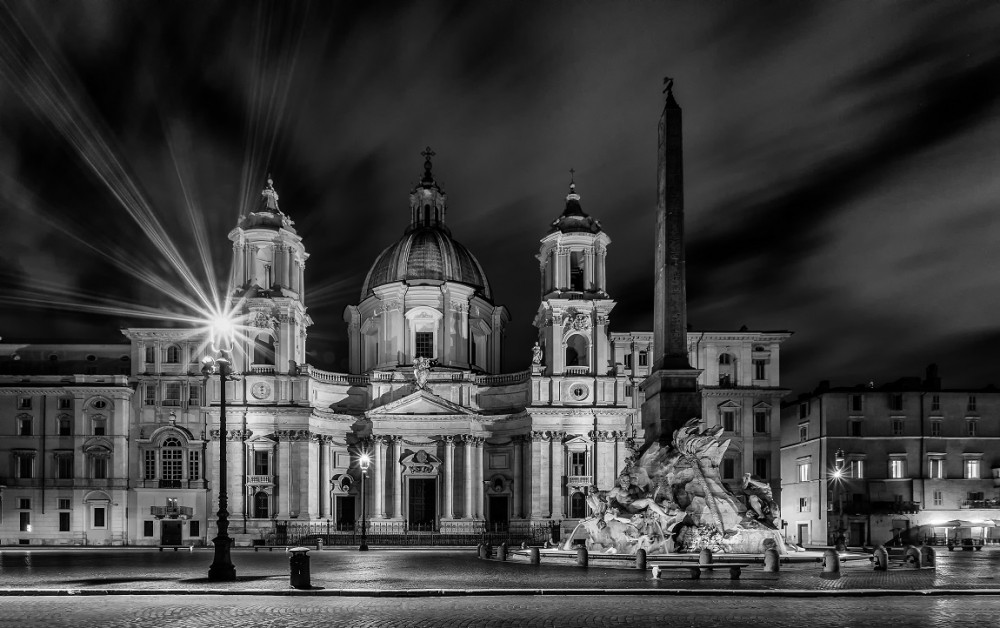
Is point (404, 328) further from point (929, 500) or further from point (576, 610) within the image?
point (576, 610)

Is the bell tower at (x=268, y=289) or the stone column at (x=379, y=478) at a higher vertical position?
the bell tower at (x=268, y=289)

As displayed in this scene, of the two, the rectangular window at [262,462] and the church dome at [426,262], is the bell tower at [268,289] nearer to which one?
the rectangular window at [262,462]

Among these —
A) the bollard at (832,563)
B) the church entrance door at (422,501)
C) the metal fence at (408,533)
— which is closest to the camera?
the bollard at (832,563)

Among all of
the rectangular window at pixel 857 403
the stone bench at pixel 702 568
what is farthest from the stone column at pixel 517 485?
the stone bench at pixel 702 568

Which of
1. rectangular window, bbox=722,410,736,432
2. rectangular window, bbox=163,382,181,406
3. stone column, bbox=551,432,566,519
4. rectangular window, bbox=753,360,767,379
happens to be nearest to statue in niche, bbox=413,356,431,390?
stone column, bbox=551,432,566,519

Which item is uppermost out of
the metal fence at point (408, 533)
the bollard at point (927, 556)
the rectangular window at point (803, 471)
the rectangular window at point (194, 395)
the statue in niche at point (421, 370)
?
the statue in niche at point (421, 370)

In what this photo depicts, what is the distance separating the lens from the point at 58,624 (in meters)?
17.7

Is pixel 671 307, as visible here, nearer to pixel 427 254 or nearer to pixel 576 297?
pixel 576 297

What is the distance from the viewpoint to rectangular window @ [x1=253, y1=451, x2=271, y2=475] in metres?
70.1

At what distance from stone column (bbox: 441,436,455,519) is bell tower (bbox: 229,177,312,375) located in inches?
452

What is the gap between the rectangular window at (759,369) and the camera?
74.9 m

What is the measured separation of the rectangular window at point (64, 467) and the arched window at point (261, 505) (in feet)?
38.9

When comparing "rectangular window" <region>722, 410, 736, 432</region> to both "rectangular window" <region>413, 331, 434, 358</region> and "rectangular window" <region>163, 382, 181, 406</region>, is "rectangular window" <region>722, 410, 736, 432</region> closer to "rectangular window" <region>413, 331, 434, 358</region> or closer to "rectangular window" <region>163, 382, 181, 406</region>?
"rectangular window" <region>413, 331, 434, 358</region>

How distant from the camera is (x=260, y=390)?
232 feet
